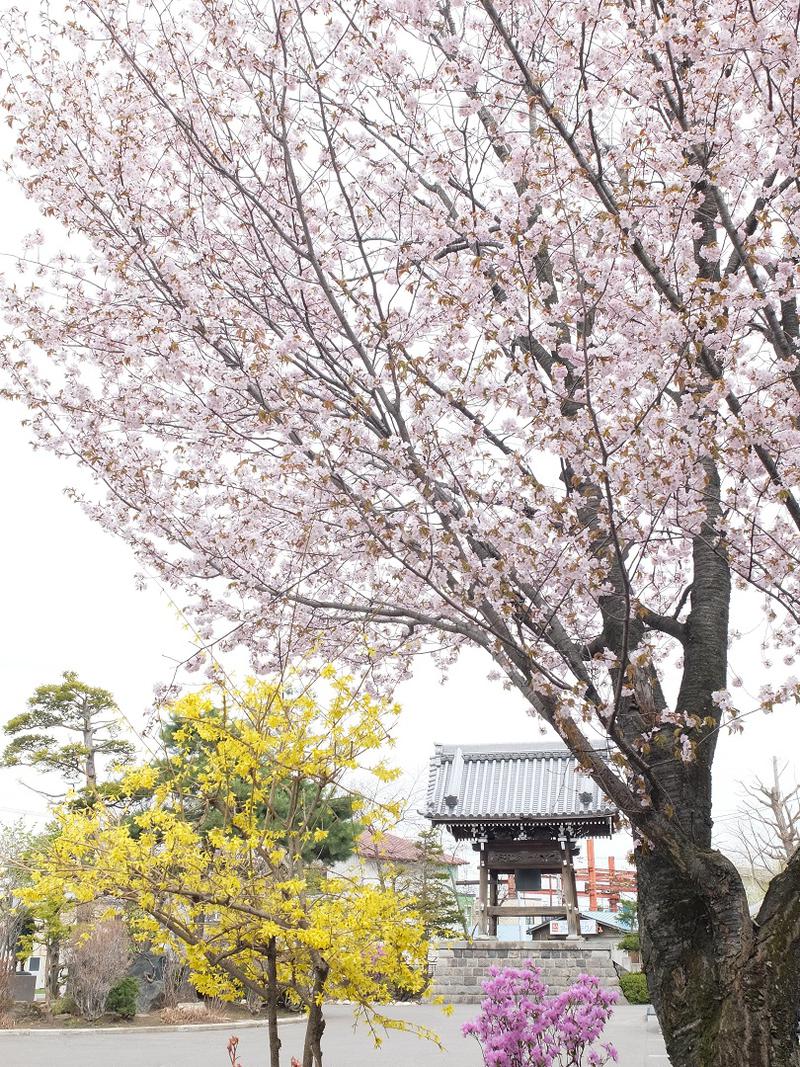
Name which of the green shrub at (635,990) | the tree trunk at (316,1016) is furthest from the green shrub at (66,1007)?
the tree trunk at (316,1016)

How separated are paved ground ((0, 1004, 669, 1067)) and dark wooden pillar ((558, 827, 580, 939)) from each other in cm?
486

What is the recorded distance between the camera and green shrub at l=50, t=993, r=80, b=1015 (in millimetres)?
15477

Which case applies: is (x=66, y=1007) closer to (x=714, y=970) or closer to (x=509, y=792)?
(x=509, y=792)

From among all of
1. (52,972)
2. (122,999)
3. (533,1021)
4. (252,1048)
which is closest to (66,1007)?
(122,999)

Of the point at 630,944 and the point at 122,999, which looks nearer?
the point at 122,999

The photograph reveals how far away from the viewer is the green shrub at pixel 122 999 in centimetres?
1536

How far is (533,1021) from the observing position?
6090mm

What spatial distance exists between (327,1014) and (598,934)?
46.9ft

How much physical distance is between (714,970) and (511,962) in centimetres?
1742

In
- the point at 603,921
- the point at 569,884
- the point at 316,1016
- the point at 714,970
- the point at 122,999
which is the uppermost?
the point at 714,970

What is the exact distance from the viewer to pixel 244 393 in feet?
15.0

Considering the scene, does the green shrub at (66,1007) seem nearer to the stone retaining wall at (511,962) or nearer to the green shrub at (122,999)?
the green shrub at (122,999)

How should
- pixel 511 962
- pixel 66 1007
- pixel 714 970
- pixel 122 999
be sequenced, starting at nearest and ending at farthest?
pixel 714 970 → pixel 122 999 → pixel 66 1007 → pixel 511 962

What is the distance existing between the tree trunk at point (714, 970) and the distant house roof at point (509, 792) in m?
15.5
